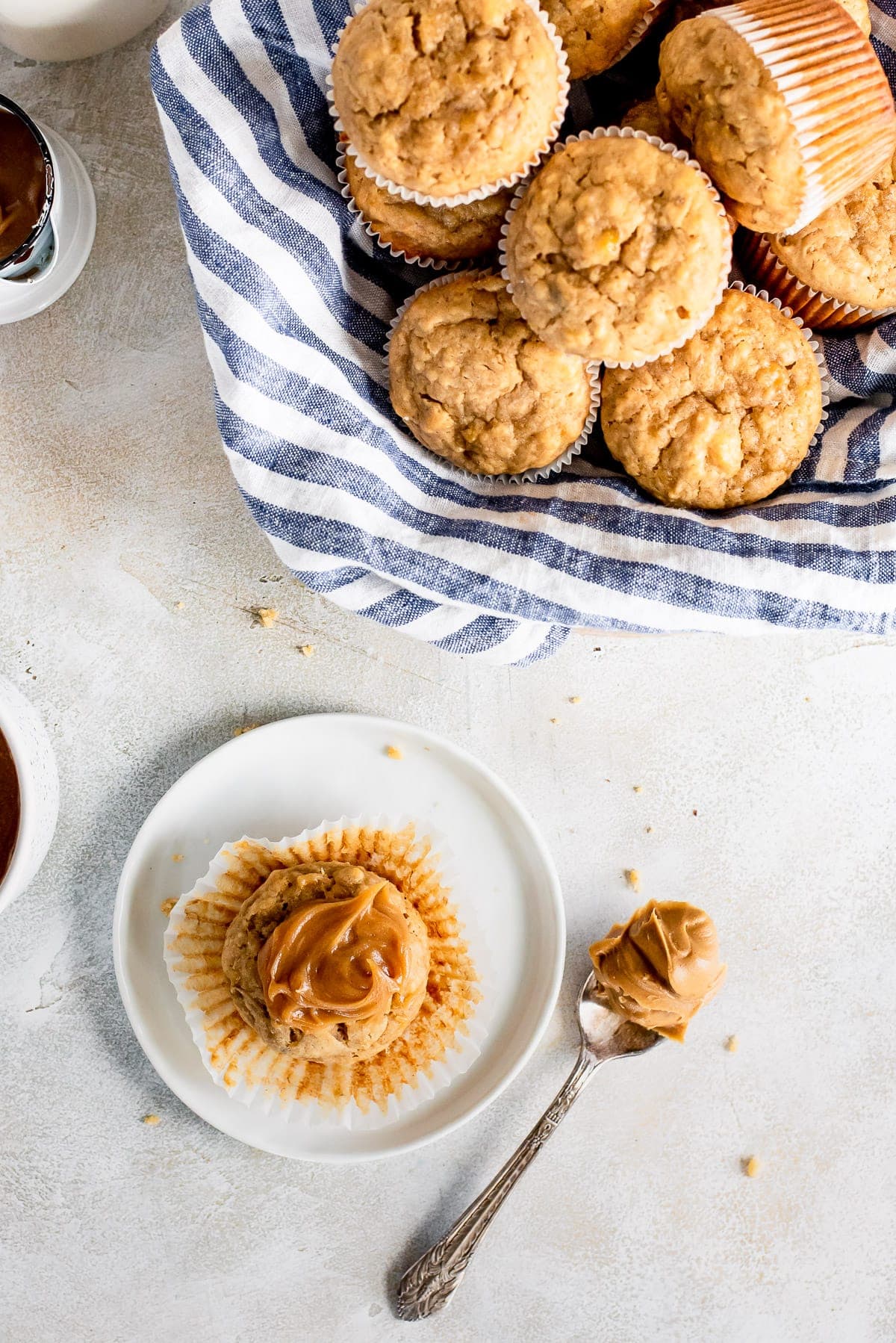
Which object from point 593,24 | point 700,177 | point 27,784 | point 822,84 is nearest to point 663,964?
point 27,784

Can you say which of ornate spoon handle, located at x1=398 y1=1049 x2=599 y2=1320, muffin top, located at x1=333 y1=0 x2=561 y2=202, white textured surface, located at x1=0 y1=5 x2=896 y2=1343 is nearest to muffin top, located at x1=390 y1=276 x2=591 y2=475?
muffin top, located at x1=333 y1=0 x2=561 y2=202

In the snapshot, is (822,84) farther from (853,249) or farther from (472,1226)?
(472,1226)

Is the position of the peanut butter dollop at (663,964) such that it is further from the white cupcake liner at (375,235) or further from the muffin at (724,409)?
the white cupcake liner at (375,235)

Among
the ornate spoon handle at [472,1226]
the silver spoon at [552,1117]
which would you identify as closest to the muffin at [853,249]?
the silver spoon at [552,1117]

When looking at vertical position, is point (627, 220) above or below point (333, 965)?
above

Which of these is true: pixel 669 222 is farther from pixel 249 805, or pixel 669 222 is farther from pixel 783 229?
pixel 249 805

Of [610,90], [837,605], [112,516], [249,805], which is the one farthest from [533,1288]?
[610,90]
